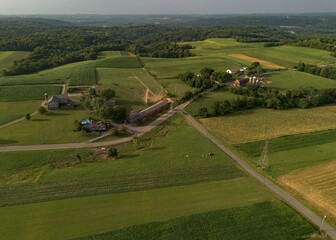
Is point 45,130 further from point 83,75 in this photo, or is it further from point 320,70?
point 320,70

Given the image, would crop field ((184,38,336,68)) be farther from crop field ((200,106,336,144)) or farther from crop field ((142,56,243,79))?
crop field ((200,106,336,144))

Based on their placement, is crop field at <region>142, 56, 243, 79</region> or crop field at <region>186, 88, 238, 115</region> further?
crop field at <region>142, 56, 243, 79</region>

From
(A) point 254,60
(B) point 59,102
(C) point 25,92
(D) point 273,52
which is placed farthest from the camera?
(D) point 273,52

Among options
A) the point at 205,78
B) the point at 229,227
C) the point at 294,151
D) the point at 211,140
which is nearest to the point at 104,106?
the point at 211,140

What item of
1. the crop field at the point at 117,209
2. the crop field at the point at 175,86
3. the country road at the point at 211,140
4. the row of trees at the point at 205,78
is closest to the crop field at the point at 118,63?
the crop field at the point at 175,86

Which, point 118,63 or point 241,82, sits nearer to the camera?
point 241,82

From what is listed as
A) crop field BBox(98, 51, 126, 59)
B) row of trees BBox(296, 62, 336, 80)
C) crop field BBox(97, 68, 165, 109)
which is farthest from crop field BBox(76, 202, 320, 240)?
crop field BBox(98, 51, 126, 59)

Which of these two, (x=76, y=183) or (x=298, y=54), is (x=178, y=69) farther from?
(x=76, y=183)
